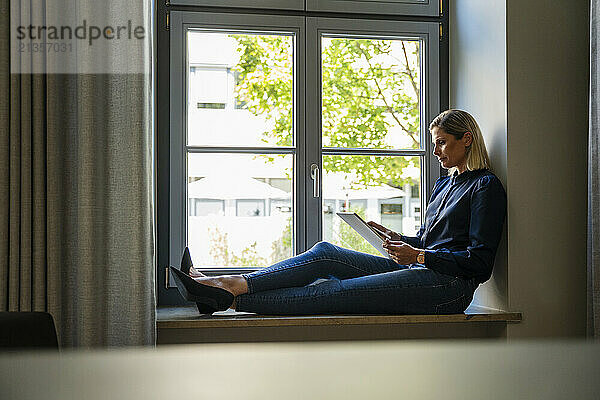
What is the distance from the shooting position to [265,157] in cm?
297

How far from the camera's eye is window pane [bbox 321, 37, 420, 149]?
302cm

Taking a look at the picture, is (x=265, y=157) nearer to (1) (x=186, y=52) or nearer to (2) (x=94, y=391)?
(1) (x=186, y=52)

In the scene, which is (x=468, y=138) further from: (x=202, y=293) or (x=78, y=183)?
(x=78, y=183)

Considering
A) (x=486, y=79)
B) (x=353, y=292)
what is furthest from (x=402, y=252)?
(x=486, y=79)

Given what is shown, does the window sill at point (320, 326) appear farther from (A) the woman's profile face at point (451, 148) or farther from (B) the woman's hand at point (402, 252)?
(A) the woman's profile face at point (451, 148)

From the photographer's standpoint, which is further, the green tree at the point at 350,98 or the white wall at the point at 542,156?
the green tree at the point at 350,98

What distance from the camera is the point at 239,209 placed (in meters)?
2.96

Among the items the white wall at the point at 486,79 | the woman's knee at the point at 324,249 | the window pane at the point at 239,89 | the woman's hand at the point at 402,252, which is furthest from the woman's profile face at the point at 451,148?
the window pane at the point at 239,89

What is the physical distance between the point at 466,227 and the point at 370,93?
863 millimetres

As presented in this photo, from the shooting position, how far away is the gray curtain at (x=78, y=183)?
212 cm

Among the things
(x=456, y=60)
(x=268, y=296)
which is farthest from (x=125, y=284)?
(x=456, y=60)

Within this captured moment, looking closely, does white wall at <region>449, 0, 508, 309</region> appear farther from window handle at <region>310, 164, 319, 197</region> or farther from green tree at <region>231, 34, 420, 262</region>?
window handle at <region>310, 164, 319, 197</region>

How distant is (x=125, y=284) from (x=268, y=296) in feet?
→ 1.63

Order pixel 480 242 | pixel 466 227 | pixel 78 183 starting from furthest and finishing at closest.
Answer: pixel 466 227 → pixel 480 242 → pixel 78 183
